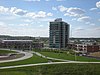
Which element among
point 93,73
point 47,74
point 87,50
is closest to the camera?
point 47,74

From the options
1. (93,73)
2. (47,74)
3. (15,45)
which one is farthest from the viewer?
(15,45)

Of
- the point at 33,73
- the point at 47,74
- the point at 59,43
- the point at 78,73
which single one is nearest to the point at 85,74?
the point at 78,73

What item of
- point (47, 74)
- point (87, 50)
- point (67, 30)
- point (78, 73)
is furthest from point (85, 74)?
point (67, 30)

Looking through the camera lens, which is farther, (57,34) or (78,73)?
(57,34)

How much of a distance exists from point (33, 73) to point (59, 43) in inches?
3597

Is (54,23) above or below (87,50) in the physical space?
above

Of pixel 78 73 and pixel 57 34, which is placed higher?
pixel 57 34

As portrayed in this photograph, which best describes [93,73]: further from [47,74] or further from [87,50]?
[87,50]

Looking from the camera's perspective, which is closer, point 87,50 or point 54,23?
point 87,50

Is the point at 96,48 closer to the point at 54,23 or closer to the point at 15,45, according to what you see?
the point at 54,23

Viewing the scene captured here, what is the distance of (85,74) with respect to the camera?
136ft

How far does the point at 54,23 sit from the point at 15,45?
96.0ft

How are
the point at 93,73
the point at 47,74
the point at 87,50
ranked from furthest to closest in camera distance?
the point at 87,50, the point at 93,73, the point at 47,74

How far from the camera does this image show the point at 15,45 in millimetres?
128125
